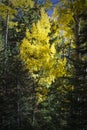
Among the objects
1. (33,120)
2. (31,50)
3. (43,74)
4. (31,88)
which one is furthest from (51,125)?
(31,50)

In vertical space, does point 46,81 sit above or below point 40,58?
below

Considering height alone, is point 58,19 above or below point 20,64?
above

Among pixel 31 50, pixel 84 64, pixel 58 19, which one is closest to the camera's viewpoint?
pixel 84 64

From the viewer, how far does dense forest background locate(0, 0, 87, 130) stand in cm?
1233

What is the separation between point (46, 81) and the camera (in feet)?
66.4

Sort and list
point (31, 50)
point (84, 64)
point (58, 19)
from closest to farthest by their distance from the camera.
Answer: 1. point (84, 64)
2. point (58, 19)
3. point (31, 50)

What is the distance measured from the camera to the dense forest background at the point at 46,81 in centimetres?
1233

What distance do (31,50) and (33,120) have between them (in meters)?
4.56

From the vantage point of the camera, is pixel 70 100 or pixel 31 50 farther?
pixel 31 50

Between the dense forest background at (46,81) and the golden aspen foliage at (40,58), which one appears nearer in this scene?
the dense forest background at (46,81)

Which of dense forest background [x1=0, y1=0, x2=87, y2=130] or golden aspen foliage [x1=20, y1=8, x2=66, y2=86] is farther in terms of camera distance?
golden aspen foliage [x1=20, y1=8, x2=66, y2=86]

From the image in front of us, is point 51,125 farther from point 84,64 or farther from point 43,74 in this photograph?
point 84,64

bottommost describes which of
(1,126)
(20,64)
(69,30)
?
(1,126)

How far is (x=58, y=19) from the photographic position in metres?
16.1
